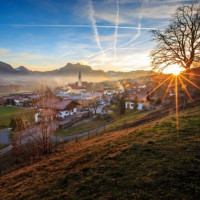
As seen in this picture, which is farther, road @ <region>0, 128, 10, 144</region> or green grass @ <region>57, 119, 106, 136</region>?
green grass @ <region>57, 119, 106, 136</region>

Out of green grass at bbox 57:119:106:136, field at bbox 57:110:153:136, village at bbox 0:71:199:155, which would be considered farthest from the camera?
green grass at bbox 57:119:106:136

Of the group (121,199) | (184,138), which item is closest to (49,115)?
(121,199)

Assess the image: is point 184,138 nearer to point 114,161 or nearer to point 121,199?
point 114,161

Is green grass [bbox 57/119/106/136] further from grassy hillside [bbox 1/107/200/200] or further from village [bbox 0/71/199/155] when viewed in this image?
grassy hillside [bbox 1/107/200/200]

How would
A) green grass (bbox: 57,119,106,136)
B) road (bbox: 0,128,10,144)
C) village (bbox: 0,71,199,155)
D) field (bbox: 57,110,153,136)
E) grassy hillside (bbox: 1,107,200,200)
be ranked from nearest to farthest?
1. grassy hillside (bbox: 1,107,200,200)
2. village (bbox: 0,71,199,155)
3. road (bbox: 0,128,10,144)
4. field (bbox: 57,110,153,136)
5. green grass (bbox: 57,119,106,136)

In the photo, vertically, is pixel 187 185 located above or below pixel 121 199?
above

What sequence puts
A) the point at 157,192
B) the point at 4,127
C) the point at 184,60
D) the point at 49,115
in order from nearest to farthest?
the point at 157,192 → the point at 49,115 → the point at 184,60 → the point at 4,127


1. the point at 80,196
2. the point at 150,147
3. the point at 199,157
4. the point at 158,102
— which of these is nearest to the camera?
the point at 80,196

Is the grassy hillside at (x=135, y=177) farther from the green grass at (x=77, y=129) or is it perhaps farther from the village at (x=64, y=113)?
the green grass at (x=77, y=129)

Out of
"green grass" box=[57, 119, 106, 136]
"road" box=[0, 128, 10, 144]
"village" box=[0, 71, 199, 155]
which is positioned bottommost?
"road" box=[0, 128, 10, 144]

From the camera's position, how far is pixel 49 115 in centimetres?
1129

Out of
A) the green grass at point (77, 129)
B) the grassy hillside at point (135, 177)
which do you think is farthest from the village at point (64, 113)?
the grassy hillside at point (135, 177)

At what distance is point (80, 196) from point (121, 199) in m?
1.41

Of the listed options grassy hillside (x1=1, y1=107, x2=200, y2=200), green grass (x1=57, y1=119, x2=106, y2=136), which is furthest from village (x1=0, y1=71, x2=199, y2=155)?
grassy hillside (x1=1, y1=107, x2=200, y2=200)
